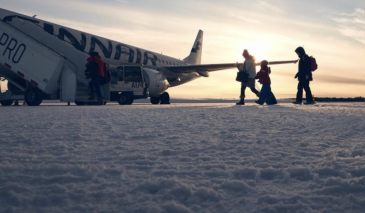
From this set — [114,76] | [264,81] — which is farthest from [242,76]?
[114,76]

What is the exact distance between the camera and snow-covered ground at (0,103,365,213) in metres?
1.79

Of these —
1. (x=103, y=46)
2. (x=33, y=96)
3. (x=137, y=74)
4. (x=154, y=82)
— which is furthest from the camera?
(x=103, y=46)

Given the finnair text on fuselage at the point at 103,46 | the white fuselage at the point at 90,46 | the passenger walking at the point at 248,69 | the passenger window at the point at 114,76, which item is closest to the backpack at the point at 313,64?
the passenger walking at the point at 248,69

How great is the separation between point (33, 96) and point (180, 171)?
12.1 m

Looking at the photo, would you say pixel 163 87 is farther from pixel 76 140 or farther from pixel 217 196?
pixel 217 196

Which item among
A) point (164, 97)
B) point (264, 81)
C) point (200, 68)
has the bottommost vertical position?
point (164, 97)

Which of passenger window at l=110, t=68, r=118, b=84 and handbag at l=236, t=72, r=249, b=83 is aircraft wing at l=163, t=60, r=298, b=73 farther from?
handbag at l=236, t=72, r=249, b=83

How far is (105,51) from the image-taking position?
60.4 ft

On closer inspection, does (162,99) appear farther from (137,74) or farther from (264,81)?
(264,81)

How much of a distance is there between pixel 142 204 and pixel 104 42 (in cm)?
1764

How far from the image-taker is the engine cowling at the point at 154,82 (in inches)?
676

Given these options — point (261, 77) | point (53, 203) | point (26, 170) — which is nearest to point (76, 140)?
point (26, 170)

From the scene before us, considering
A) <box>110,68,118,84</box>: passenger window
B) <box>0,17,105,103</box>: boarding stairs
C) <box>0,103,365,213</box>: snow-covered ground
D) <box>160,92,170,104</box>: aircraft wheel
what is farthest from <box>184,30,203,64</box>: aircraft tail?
<box>0,103,365,213</box>: snow-covered ground

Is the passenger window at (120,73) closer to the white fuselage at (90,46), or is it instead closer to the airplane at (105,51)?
the airplane at (105,51)
